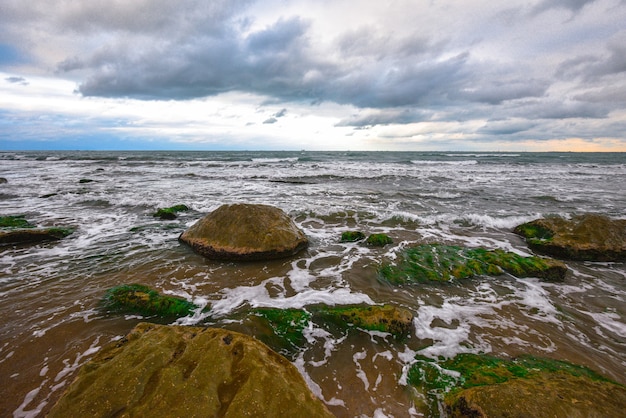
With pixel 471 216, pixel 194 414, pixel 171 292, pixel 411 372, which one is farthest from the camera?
pixel 471 216

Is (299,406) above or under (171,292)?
above

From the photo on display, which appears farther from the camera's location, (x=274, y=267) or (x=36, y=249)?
(x=36, y=249)

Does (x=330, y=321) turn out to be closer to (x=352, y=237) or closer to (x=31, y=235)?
(x=352, y=237)

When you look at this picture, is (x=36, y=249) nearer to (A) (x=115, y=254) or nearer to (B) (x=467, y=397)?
(A) (x=115, y=254)

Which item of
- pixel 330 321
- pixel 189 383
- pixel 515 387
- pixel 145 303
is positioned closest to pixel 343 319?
pixel 330 321

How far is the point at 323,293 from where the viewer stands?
5.46 m

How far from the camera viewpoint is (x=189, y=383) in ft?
8.74

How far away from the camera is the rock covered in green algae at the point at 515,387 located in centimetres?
268

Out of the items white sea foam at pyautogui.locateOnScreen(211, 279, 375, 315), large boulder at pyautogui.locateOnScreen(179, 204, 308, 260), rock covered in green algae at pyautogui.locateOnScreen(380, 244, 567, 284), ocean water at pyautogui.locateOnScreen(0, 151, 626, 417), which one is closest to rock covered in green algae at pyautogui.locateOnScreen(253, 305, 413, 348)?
ocean water at pyautogui.locateOnScreen(0, 151, 626, 417)

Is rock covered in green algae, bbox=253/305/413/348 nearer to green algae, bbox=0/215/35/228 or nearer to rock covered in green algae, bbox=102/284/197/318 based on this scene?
rock covered in green algae, bbox=102/284/197/318

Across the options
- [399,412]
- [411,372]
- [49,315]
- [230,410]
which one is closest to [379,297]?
[411,372]

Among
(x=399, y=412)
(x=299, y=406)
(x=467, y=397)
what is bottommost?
(x=399, y=412)

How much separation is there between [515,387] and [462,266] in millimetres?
3683

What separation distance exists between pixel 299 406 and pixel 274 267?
13.6 ft
